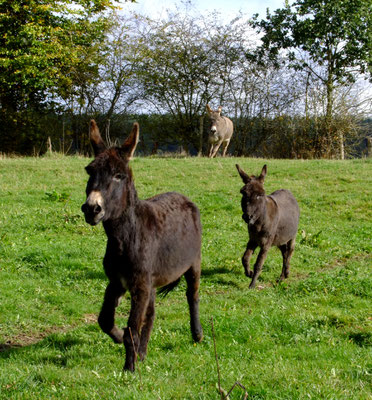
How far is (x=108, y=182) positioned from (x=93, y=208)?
358 millimetres

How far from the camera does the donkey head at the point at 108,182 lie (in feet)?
13.1

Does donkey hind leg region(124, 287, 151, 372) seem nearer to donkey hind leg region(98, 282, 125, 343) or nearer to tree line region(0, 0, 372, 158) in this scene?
donkey hind leg region(98, 282, 125, 343)

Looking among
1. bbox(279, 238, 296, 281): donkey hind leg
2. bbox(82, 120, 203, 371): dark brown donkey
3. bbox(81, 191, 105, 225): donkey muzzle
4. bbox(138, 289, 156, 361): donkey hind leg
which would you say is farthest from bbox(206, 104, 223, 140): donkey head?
bbox(81, 191, 105, 225): donkey muzzle

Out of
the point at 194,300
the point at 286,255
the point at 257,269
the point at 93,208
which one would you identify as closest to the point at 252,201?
the point at 257,269

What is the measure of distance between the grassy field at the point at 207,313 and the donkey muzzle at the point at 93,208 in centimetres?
135

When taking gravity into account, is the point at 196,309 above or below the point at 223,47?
below

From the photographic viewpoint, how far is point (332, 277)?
8219 millimetres

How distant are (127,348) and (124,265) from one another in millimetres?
786

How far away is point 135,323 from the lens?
447 cm

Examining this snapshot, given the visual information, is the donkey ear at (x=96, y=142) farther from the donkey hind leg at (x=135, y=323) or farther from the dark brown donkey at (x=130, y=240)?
the donkey hind leg at (x=135, y=323)

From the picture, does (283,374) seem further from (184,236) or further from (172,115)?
(172,115)

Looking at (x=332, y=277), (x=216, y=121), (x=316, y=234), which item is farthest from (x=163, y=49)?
(x=332, y=277)

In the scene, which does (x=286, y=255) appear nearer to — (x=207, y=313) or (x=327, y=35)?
(x=207, y=313)

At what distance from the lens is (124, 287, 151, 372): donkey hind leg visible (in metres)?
4.39
